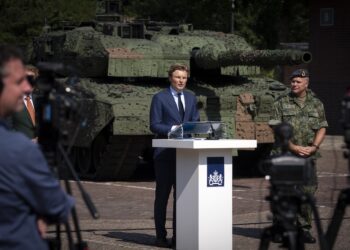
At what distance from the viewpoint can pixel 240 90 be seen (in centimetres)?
1836

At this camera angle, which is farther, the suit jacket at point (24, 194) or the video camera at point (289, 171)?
the video camera at point (289, 171)

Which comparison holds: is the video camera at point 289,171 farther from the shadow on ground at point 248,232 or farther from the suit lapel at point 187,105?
the shadow on ground at point 248,232

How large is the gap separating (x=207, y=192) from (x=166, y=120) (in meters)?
0.98

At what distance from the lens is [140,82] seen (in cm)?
1852

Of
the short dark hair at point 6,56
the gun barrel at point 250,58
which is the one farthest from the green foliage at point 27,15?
the short dark hair at point 6,56

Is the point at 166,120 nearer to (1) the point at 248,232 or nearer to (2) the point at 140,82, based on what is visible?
(1) the point at 248,232

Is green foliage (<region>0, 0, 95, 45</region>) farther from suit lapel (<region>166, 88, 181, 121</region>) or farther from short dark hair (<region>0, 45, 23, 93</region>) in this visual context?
short dark hair (<region>0, 45, 23, 93</region>)

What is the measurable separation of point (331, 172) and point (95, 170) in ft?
15.5

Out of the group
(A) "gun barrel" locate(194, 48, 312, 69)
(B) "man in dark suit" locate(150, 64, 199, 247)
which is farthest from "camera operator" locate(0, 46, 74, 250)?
(A) "gun barrel" locate(194, 48, 312, 69)

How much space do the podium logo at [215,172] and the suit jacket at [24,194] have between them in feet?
15.9

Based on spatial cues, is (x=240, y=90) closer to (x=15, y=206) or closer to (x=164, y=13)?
(x=15, y=206)

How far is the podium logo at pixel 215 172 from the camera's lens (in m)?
9.81

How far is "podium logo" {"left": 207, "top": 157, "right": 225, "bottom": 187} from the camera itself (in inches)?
386

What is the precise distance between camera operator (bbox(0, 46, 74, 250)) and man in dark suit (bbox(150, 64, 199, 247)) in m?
5.32
